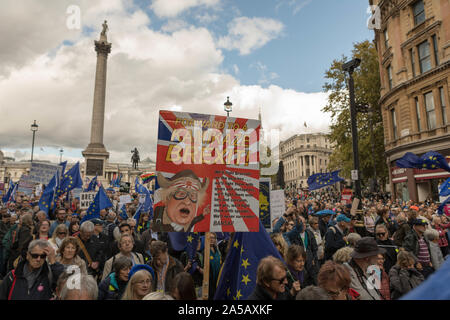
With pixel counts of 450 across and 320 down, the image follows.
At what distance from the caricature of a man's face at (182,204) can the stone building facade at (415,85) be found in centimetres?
2104

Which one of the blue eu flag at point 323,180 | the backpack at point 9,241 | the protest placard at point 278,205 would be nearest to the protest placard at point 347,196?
the blue eu flag at point 323,180

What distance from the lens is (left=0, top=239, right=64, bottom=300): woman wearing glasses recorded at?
3469 mm

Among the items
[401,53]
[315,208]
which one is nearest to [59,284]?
[315,208]

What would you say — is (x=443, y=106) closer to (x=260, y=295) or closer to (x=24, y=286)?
(x=260, y=295)

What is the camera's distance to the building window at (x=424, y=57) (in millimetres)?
21122

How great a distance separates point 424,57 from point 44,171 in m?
24.8

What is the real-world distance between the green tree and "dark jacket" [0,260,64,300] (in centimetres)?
2899

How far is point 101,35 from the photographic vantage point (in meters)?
46.5

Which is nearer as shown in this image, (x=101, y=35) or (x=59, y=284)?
(x=59, y=284)

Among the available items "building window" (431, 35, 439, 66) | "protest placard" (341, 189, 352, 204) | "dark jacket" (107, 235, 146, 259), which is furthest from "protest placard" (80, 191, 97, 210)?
"building window" (431, 35, 439, 66)

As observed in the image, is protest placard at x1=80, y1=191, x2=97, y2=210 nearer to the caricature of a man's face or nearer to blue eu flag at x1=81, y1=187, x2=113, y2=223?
blue eu flag at x1=81, y1=187, x2=113, y2=223

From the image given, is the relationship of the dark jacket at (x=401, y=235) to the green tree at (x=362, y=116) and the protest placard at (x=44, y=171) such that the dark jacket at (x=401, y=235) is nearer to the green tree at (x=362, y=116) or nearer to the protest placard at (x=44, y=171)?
the protest placard at (x=44, y=171)
